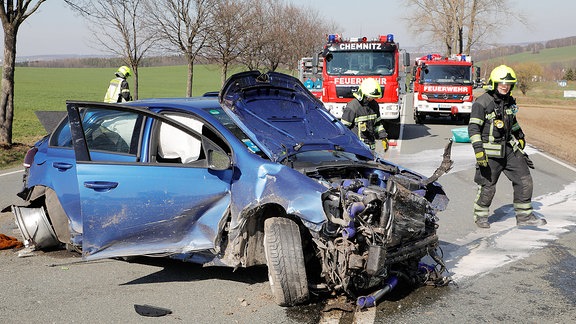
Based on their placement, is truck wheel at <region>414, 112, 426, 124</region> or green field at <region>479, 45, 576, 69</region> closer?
truck wheel at <region>414, 112, 426, 124</region>

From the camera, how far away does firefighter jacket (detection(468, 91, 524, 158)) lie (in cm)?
736

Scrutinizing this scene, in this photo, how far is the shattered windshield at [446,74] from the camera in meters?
23.3

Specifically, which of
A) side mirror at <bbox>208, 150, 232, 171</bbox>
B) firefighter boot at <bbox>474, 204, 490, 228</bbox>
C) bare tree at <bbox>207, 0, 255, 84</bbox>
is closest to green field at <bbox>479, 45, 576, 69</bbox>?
bare tree at <bbox>207, 0, 255, 84</bbox>

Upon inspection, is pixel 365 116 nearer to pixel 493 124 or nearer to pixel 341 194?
pixel 493 124

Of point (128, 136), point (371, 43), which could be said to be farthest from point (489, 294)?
point (371, 43)

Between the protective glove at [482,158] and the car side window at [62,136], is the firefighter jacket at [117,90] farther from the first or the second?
the protective glove at [482,158]

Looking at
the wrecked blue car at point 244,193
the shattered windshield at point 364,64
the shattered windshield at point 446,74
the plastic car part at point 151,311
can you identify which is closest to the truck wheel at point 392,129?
the shattered windshield at point 364,64

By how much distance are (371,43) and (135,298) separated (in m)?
14.3

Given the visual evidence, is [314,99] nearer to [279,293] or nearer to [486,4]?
[279,293]

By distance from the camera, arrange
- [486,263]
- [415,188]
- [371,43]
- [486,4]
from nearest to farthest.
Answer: [415,188] → [486,263] → [371,43] → [486,4]

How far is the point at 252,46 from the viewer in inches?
1142

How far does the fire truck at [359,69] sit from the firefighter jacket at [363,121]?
886 centimetres

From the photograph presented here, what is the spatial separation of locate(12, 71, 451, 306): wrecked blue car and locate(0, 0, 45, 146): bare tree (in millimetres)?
9224

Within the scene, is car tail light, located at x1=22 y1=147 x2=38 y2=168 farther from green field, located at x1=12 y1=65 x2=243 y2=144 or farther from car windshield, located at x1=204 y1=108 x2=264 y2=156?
green field, located at x1=12 y1=65 x2=243 y2=144
